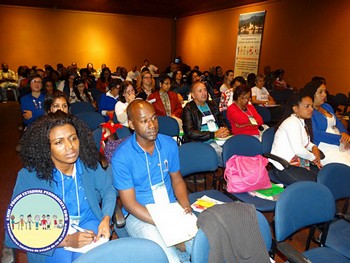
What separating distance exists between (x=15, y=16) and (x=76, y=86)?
798 cm

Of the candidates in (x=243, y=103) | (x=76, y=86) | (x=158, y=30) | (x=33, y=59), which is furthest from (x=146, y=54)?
(x=243, y=103)

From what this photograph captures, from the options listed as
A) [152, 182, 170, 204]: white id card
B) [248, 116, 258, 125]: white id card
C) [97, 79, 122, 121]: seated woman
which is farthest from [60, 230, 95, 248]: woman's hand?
[97, 79, 122, 121]: seated woman

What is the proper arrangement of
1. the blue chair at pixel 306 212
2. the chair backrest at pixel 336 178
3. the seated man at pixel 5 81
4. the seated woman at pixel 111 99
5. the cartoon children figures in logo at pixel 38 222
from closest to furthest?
the cartoon children figures in logo at pixel 38 222
the blue chair at pixel 306 212
the chair backrest at pixel 336 178
the seated woman at pixel 111 99
the seated man at pixel 5 81

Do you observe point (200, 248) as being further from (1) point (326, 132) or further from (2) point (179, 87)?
(2) point (179, 87)

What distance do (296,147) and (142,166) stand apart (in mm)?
1699

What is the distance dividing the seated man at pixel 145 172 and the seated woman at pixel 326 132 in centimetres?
204

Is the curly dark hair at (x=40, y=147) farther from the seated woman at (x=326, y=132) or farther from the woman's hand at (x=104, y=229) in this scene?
the seated woman at (x=326, y=132)

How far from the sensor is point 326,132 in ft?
11.0

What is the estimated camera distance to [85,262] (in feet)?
3.76

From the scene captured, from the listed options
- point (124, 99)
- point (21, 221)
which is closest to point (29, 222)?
point (21, 221)

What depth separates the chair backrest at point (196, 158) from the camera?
264 cm

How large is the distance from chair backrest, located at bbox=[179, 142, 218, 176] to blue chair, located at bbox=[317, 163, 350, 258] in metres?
0.97

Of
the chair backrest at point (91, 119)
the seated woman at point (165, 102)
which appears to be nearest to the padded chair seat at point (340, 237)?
the seated woman at point (165, 102)

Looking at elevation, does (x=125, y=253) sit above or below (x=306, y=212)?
above
